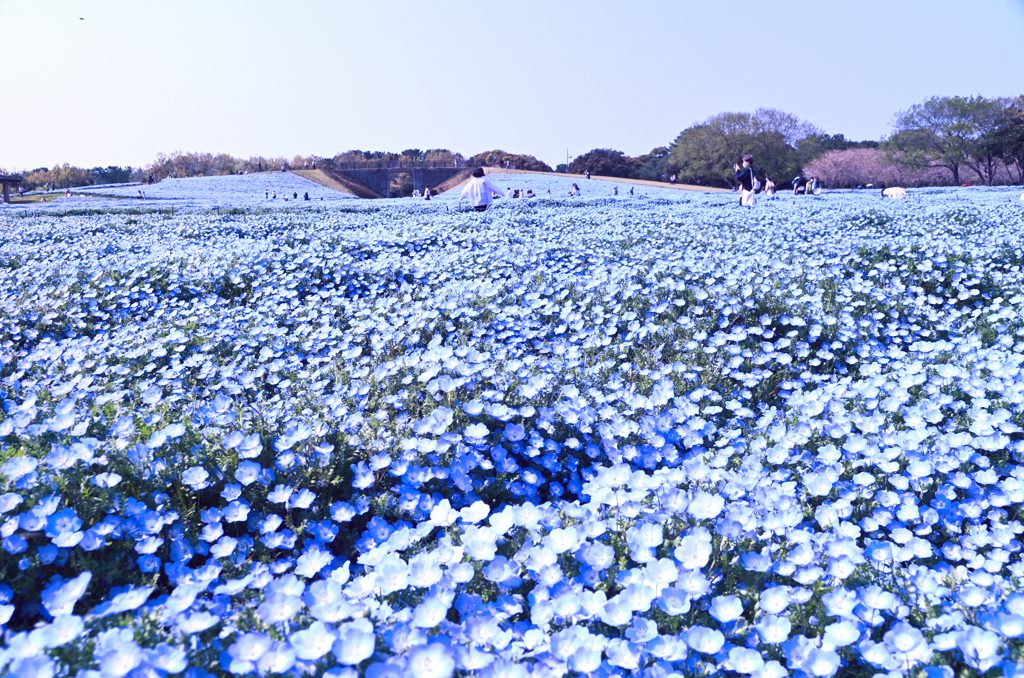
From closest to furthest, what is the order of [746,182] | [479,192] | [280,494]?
[280,494]
[479,192]
[746,182]

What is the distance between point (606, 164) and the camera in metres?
66.0

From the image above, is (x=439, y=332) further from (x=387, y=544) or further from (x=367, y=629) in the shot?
(x=367, y=629)

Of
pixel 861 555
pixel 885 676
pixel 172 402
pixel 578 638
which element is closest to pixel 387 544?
pixel 578 638

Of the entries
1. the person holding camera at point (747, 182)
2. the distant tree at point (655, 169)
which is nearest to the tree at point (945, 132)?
the distant tree at point (655, 169)

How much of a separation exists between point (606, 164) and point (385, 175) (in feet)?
78.0

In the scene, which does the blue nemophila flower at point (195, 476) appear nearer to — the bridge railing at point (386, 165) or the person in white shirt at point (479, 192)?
the person in white shirt at point (479, 192)

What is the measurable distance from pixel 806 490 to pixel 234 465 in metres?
2.29

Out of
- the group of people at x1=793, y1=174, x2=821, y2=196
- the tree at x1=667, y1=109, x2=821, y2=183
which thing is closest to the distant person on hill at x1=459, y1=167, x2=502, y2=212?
the group of people at x1=793, y1=174, x2=821, y2=196

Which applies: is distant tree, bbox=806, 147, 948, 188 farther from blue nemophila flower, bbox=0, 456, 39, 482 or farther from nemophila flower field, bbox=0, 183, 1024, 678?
blue nemophila flower, bbox=0, 456, 39, 482

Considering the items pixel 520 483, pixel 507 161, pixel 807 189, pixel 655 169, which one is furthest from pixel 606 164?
pixel 520 483

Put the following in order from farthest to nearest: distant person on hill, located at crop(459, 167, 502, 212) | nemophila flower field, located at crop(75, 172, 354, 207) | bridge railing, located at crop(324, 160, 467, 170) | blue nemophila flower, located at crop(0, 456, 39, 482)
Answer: bridge railing, located at crop(324, 160, 467, 170) → nemophila flower field, located at crop(75, 172, 354, 207) → distant person on hill, located at crop(459, 167, 502, 212) → blue nemophila flower, located at crop(0, 456, 39, 482)

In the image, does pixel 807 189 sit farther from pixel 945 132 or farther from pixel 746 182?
pixel 945 132

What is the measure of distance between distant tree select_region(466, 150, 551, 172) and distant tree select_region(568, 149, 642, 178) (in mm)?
3681

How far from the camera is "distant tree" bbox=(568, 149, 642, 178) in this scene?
65.6 metres
